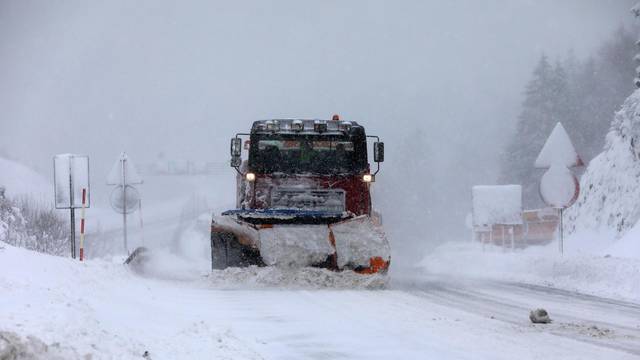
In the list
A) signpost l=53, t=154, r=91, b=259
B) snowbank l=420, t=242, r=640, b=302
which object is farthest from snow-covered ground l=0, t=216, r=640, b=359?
Answer: signpost l=53, t=154, r=91, b=259

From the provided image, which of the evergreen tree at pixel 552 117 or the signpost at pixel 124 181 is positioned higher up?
the evergreen tree at pixel 552 117

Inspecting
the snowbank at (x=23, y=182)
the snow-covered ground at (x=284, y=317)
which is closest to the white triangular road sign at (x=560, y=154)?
the snow-covered ground at (x=284, y=317)

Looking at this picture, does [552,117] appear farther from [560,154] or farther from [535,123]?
[560,154]

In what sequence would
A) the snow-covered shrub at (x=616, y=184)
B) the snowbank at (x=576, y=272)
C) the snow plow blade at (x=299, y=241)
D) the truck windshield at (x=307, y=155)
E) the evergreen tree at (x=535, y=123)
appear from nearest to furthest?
1. the snow plow blade at (x=299, y=241)
2. the snowbank at (x=576, y=272)
3. the truck windshield at (x=307, y=155)
4. the snow-covered shrub at (x=616, y=184)
5. the evergreen tree at (x=535, y=123)

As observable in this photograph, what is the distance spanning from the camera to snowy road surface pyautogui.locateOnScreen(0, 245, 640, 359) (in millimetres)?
6441

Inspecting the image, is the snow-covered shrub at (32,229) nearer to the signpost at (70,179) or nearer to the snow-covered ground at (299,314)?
the signpost at (70,179)

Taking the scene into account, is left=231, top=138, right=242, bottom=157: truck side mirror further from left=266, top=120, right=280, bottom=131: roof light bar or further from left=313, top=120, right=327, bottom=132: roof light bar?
left=313, top=120, right=327, bottom=132: roof light bar

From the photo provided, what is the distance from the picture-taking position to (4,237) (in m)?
22.6

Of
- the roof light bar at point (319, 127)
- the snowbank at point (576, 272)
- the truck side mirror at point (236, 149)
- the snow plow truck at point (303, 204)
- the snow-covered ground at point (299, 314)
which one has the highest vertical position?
the roof light bar at point (319, 127)

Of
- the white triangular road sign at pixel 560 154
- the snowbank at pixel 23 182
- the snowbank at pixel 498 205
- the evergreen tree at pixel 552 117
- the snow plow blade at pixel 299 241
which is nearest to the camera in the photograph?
the snow plow blade at pixel 299 241

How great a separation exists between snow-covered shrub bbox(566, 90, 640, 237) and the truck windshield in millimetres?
13684

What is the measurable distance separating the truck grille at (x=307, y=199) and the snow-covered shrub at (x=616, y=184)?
47.2ft

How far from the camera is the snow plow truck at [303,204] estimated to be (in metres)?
13.9

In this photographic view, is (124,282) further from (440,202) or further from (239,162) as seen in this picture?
(440,202)
